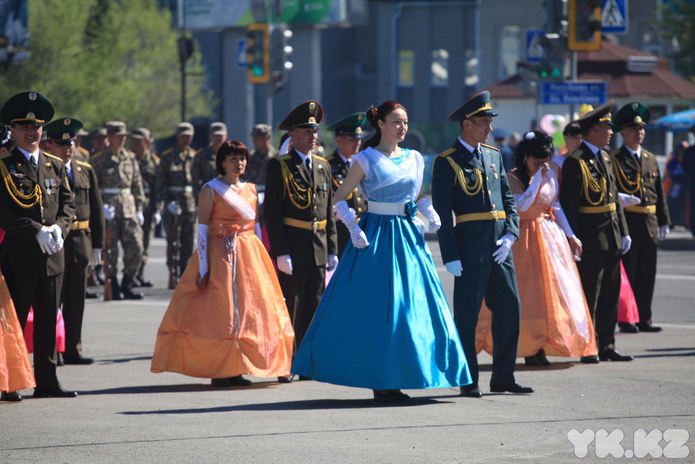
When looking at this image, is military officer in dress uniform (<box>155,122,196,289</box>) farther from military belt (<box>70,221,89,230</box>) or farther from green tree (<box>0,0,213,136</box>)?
green tree (<box>0,0,213,136</box>)

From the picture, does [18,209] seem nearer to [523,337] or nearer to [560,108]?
[523,337]

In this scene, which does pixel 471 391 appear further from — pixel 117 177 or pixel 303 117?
pixel 117 177

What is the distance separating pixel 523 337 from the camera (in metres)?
9.83

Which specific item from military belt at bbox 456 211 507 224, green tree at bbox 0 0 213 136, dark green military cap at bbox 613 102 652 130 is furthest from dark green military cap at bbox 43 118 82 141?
green tree at bbox 0 0 213 136

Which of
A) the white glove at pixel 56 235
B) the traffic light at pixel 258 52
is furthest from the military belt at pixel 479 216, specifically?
the traffic light at pixel 258 52

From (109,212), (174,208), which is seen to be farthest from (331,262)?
(174,208)

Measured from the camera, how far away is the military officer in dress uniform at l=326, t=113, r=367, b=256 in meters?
10.5

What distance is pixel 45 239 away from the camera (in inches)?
327

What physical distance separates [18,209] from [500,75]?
44.0 meters

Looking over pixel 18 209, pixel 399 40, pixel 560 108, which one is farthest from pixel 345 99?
pixel 18 209

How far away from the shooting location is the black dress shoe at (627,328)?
12.1m

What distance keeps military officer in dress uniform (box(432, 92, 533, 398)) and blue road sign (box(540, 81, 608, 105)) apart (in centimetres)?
993

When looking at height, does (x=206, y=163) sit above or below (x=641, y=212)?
above

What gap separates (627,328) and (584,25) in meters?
7.06
